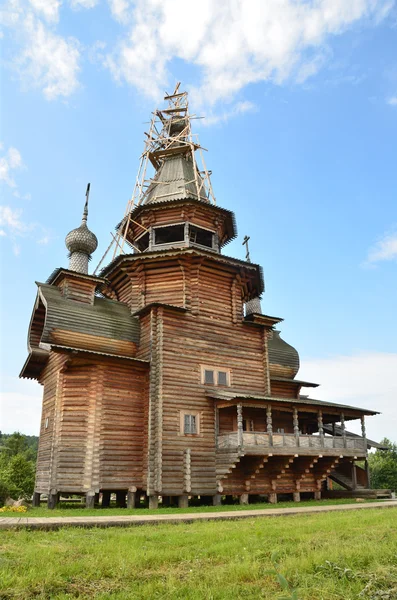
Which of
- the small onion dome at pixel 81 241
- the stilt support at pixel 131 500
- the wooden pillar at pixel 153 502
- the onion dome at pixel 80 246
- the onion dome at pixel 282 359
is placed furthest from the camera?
the onion dome at pixel 282 359

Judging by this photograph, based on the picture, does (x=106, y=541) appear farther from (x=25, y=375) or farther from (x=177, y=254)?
(x=25, y=375)

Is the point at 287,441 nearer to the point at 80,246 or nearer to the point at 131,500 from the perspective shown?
the point at 131,500

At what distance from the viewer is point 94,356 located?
1816cm

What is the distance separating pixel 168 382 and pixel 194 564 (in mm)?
12579

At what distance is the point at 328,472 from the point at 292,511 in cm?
939

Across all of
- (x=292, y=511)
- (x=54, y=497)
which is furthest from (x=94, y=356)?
(x=292, y=511)

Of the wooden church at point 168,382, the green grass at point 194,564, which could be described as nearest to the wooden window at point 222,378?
the wooden church at point 168,382

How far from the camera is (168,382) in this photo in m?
19.2

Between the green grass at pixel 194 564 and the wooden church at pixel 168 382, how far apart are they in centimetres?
894

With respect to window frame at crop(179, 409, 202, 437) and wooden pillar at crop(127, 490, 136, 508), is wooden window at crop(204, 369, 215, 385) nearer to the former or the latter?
window frame at crop(179, 409, 202, 437)

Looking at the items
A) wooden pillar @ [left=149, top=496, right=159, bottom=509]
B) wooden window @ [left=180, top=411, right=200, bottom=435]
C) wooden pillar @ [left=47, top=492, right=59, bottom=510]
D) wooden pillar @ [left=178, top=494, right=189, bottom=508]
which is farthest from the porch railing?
wooden pillar @ [left=47, top=492, right=59, bottom=510]

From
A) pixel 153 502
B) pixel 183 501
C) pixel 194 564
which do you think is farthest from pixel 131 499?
pixel 194 564

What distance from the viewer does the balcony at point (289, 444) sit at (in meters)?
18.8

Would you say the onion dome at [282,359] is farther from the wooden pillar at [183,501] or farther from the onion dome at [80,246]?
the onion dome at [80,246]
